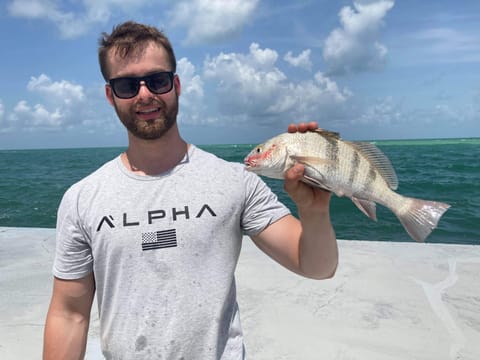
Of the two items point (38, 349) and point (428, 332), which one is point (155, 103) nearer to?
point (38, 349)

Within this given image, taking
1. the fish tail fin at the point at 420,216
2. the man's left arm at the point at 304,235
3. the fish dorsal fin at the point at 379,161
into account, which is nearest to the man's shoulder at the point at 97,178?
the man's left arm at the point at 304,235

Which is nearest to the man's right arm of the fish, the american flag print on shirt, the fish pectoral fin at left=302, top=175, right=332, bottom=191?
the american flag print on shirt

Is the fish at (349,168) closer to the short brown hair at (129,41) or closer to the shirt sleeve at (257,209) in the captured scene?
the shirt sleeve at (257,209)

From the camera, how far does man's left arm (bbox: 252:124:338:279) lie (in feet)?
5.62

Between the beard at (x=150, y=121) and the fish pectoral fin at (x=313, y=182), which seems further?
the beard at (x=150, y=121)

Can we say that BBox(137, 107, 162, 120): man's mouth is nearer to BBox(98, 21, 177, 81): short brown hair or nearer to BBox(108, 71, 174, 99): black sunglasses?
BBox(108, 71, 174, 99): black sunglasses

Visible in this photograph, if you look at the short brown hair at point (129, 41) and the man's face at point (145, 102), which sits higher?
the short brown hair at point (129, 41)

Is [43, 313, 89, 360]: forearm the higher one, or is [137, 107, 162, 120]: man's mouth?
→ [137, 107, 162, 120]: man's mouth

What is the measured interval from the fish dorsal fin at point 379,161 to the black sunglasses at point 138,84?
2.95 ft

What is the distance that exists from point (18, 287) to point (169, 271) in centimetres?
358

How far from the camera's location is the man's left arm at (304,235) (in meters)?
1.71

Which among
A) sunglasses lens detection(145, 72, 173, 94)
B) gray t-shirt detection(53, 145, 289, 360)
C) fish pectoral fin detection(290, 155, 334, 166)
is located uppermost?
sunglasses lens detection(145, 72, 173, 94)

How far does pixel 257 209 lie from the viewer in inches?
74.1

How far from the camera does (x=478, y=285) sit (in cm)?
420
